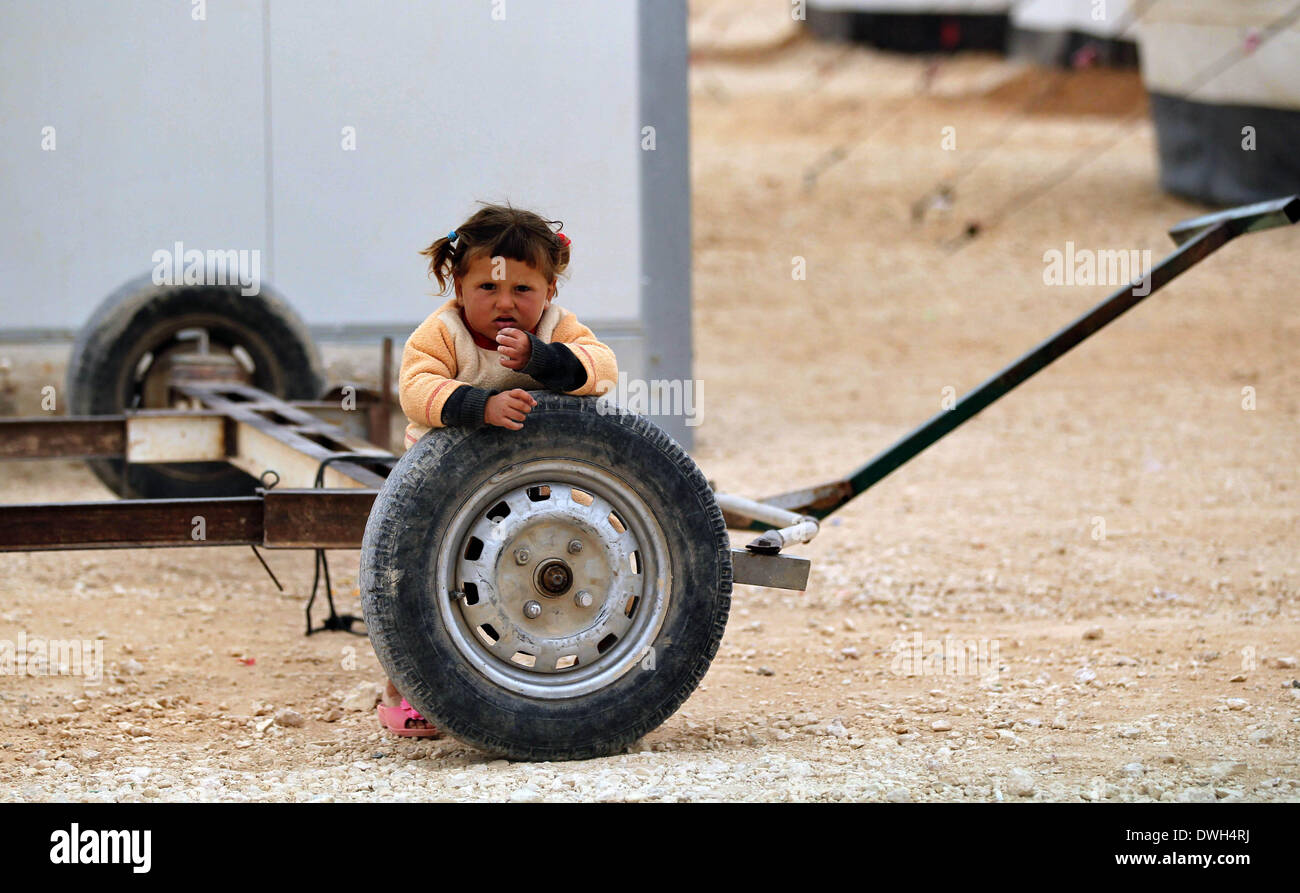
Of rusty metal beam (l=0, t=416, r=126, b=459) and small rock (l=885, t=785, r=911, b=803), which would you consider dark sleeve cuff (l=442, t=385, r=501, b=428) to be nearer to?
small rock (l=885, t=785, r=911, b=803)

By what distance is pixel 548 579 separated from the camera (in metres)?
3.53

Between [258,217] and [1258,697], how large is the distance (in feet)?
20.7

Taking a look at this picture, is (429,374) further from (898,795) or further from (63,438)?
(63,438)

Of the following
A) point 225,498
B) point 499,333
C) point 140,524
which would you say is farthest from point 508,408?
point 140,524

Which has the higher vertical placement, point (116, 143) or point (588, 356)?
point (116, 143)

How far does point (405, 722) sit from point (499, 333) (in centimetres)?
112

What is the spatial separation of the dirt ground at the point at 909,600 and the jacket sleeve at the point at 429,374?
0.85 meters

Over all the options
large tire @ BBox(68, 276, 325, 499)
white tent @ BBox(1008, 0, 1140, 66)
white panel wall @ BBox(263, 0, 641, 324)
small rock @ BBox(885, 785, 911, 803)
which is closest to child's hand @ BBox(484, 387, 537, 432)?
small rock @ BBox(885, 785, 911, 803)

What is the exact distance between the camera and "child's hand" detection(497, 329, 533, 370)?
3.44m

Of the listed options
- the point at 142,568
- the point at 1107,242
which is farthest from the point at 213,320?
the point at 1107,242

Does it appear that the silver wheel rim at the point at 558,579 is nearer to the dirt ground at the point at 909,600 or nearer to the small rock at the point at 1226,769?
the dirt ground at the point at 909,600

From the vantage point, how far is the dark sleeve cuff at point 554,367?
136 inches

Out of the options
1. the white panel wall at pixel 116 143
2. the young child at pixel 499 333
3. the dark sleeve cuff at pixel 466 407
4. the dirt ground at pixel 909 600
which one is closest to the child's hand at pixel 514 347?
the young child at pixel 499 333
